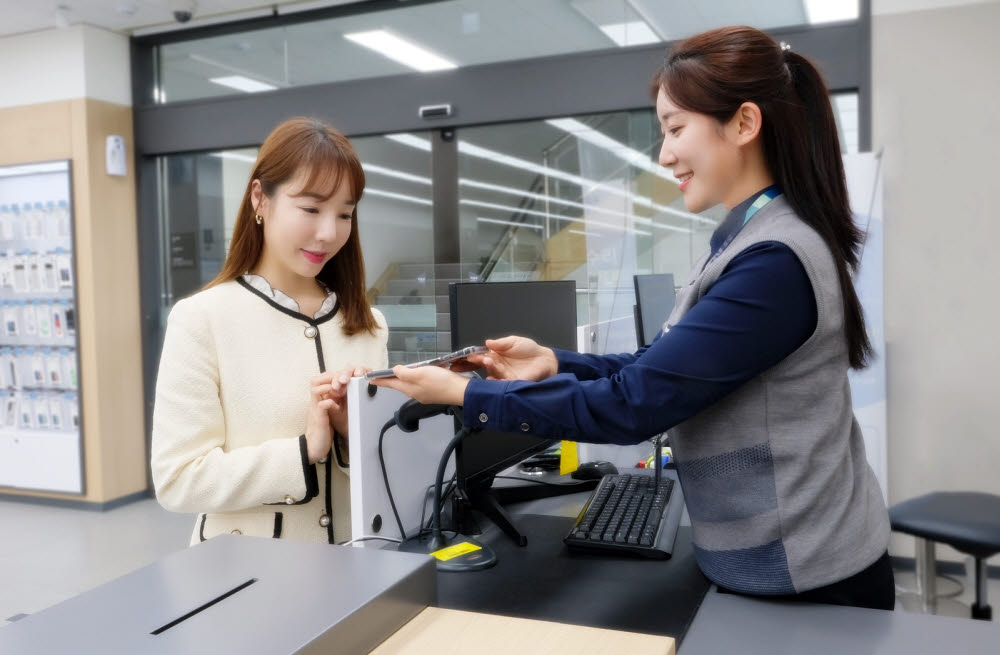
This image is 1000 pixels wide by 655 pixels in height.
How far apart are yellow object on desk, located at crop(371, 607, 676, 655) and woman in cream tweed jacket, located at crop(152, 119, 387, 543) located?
547 mm

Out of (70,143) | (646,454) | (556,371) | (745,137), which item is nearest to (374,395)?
(556,371)

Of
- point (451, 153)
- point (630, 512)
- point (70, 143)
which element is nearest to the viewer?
point (630, 512)

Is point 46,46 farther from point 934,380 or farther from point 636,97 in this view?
point 934,380

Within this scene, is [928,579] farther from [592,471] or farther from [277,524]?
[277,524]

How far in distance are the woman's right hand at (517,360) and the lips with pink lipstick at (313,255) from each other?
0.36 m

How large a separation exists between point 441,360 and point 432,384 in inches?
3.7

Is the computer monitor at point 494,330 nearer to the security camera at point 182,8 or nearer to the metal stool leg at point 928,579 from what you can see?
the metal stool leg at point 928,579

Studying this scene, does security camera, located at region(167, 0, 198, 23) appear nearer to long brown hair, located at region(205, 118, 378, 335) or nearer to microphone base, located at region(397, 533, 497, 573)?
long brown hair, located at region(205, 118, 378, 335)

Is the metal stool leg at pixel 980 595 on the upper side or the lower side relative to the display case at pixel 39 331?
lower

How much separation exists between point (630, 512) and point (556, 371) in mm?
307

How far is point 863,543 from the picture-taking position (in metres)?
1.02

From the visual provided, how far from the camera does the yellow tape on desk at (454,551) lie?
1.23m

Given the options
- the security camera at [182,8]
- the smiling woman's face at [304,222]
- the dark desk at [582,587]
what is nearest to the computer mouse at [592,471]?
the dark desk at [582,587]

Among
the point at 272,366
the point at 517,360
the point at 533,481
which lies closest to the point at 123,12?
the point at 272,366
